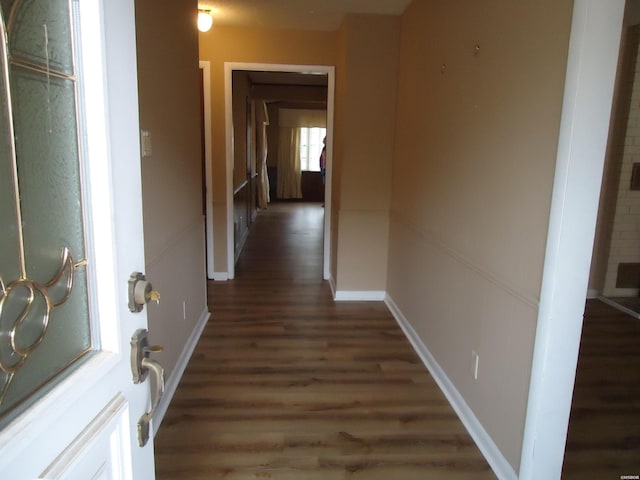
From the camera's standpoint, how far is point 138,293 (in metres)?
0.96

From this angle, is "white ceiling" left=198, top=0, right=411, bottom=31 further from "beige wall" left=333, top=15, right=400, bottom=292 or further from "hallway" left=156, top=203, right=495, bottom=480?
"hallway" left=156, top=203, right=495, bottom=480

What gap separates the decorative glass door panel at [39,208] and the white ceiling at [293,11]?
319 centimetres

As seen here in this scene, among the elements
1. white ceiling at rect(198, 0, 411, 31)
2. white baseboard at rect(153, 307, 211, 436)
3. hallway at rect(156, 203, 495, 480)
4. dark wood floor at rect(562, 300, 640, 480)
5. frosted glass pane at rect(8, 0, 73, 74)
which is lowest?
hallway at rect(156, 203, 495, 480)

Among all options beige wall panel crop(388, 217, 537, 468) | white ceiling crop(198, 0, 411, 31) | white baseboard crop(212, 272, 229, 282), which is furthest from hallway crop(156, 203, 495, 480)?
white ceiling crop(198, 0, 411, 31)

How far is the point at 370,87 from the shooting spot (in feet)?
13.2

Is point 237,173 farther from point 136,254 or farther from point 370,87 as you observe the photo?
point 136,254

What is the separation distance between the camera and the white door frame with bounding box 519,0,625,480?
1437 millimetres

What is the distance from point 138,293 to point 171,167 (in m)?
1.77

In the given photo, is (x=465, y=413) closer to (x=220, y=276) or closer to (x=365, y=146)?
(x=365, y=146)

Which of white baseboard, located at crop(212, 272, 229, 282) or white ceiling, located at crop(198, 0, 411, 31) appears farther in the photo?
white baseboard, located at crop(212, 272, 229, 282)

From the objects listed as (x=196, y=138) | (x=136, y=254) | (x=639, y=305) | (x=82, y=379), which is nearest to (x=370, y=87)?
(x=196, y=138)

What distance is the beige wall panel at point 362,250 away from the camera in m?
4.23

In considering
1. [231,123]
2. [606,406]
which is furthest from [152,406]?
[231,123]

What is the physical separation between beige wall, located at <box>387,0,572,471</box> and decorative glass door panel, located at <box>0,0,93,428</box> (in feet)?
4.70
